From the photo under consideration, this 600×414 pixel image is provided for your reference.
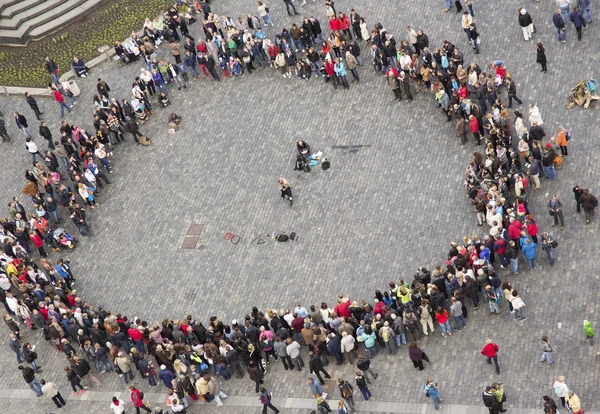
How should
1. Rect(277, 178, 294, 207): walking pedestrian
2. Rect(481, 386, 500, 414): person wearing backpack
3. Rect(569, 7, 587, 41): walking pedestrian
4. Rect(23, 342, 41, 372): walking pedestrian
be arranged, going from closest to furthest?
Rect(481, 386, 500, 414): person wearing backpack, Rect(23, 342, 41, 372): walking pedestrian, Rect(277, 178, 294, 207): walking pedestrian, Rect(569, 7, 587, 41): walking pedestrian

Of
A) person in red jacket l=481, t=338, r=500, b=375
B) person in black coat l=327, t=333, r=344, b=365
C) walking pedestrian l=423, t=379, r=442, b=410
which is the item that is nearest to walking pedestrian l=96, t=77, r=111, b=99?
person in black coat l=327, t=333, r=344, b=365

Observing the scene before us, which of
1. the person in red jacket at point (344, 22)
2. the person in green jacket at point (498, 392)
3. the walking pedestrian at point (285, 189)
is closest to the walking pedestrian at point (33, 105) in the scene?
the walking pedestrian at point (285, 189)

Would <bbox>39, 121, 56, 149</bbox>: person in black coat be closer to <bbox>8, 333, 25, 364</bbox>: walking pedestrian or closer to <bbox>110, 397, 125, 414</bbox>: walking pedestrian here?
<bbox>8, 333, 25, 364</bbox>: walking pedestrian

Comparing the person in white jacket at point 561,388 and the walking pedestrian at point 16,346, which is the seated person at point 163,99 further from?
the person in white jacket at point 561,388

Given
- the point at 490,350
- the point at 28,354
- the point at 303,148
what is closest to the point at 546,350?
the point at 490,350

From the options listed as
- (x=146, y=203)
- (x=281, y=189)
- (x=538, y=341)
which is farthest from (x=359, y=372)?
(x=146, y=203)

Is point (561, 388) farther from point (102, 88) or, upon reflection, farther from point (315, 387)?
point (102, 88)

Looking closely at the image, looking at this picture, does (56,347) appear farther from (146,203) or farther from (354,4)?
(354,4)
